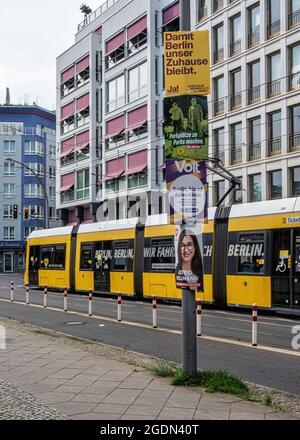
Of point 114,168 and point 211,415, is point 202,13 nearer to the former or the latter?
point 114,168

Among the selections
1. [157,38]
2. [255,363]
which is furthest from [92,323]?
[157,38]

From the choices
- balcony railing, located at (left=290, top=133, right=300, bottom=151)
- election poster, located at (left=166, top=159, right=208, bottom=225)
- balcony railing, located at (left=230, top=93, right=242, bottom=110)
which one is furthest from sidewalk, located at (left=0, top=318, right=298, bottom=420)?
balcony railing, located at (left=230, top=93, right=242, bottom=110)

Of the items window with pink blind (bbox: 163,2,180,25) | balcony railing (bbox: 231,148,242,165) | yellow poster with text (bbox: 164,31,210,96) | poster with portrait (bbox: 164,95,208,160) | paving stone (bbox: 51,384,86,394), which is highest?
window with pink blind (bbox: 163,2,180,25)

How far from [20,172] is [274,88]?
5725 centimetres

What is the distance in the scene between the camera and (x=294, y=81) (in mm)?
33656

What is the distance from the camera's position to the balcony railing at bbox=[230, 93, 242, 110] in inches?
1497

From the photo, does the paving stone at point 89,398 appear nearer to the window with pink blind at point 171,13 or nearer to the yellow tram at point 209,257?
the yellow tram at point 209,257

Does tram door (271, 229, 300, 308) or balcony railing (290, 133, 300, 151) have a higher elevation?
balcony railing (290, 133, 300, 151)

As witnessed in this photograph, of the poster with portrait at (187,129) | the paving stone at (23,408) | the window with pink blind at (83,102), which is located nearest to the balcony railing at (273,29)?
the window with pink blind at (83,102)

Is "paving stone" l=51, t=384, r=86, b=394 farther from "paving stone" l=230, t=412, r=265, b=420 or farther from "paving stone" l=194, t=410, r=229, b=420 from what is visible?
"paving stone" l=230, t=412, r=265, b=420

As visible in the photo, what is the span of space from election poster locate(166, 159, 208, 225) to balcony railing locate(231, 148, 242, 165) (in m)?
30.6

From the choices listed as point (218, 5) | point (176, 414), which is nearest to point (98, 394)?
point (176, 414)

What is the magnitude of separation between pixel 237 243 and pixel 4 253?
68.5 metres
